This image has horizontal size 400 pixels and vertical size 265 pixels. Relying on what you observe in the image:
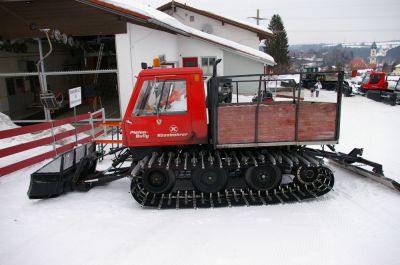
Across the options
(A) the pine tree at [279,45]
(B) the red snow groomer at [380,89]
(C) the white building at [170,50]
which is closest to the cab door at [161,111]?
(C) the white building at [170,50]

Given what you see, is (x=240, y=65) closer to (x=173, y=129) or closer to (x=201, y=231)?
(x=173, y=129)

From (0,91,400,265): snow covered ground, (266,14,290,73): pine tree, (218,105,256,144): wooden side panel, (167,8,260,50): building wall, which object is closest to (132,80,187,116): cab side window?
(218,105,256,144): wooden side panel

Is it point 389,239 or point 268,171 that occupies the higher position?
point 268,171

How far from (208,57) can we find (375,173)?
16.4m

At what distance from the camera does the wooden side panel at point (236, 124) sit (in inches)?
219

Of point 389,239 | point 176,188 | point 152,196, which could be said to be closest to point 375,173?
point 389,239

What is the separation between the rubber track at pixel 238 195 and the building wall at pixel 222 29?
23.9 m

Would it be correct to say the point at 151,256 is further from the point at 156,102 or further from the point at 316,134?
the point at 316,134

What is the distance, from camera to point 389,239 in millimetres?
4414

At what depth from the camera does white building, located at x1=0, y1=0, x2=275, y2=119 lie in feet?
38.2

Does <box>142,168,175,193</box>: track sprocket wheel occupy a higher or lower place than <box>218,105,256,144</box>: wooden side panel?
lower

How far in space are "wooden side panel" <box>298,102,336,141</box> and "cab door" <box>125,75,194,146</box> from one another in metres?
1.90

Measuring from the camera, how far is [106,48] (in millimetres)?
17188

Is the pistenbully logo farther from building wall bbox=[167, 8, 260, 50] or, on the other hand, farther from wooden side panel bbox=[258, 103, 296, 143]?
building wall bbox=[167, 8, 260, 50]
